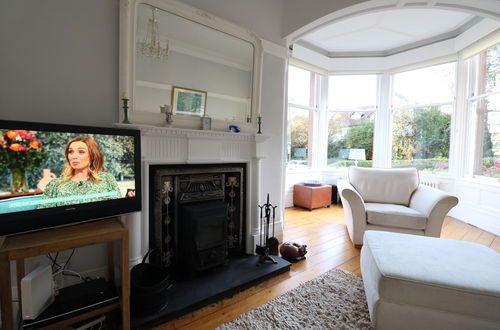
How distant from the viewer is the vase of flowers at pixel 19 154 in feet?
3.75

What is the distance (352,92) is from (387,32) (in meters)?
1.23

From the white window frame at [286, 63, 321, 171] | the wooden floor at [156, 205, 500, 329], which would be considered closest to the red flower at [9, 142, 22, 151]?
the wooden floor at [156, 205, 500, 329]

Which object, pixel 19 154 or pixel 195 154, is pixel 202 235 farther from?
pixel 19 154

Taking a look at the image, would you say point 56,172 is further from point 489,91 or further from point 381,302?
point 489,91

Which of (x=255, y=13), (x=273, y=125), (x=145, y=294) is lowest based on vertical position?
(x=145, y=294)

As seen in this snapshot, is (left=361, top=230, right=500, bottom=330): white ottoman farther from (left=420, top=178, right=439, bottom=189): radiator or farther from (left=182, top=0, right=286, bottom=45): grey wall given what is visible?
(left=420, top=178, right=439, bottom=189): radiator

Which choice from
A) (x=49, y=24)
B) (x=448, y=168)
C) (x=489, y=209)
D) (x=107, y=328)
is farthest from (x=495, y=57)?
(x=107, y=328)

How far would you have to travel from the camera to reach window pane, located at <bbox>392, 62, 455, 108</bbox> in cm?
412

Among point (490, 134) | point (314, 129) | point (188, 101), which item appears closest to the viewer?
point (188, 101)

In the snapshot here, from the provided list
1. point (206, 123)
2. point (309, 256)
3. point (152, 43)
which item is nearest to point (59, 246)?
point (206, 123)

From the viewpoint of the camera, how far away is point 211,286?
1.81m

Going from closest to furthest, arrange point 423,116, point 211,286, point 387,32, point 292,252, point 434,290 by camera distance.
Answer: point 434,290
point 211,286
point 292,252
point 387,32
point 423,116

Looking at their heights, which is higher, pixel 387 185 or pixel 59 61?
pixel 59 61

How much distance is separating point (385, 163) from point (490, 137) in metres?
1.60
